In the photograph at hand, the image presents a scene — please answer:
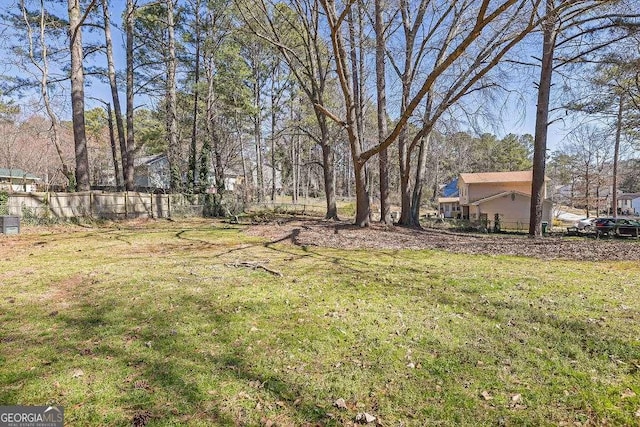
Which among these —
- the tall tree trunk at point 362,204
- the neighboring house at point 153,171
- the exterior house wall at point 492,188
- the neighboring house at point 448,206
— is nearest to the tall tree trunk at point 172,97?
the tall tree trunk at point 362,204

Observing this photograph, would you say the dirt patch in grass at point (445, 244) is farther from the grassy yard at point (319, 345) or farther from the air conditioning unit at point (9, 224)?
the air conditioning unit at point (9, 224)

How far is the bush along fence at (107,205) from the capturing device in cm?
1113

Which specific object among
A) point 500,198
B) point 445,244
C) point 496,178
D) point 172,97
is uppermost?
point 172,97

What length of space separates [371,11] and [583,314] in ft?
41.2

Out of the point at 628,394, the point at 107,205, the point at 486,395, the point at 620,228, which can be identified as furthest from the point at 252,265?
the point at 620,228

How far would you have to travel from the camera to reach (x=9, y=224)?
966 cm

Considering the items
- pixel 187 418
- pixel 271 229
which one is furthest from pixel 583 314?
pixel 271 229

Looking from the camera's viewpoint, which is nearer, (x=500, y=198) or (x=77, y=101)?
(x=77, y=101)

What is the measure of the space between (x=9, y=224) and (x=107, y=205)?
428 centimetres

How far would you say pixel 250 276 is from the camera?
5.73 m

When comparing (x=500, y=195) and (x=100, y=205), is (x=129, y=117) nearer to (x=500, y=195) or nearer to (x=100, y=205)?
(x=100, y=205)

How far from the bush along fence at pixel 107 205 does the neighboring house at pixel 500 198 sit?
59.5 ft

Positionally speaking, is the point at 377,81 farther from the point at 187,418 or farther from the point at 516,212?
the point at 516,212

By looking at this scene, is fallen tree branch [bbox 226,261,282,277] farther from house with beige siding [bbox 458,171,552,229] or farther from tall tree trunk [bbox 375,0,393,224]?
house with beige siding [bbox 458,171,552,229]
